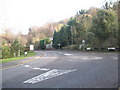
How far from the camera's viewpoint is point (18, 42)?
4091 cm

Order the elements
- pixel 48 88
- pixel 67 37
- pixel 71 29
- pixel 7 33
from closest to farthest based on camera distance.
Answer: pixel 48 88, pixel 7 33, pixel 71 29, pixel 67 37

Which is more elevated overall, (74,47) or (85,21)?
(85,21)

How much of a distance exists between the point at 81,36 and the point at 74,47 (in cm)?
500

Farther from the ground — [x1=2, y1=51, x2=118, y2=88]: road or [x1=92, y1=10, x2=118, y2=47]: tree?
[x1=92, y1=10, x2=118, y2=47]: tree

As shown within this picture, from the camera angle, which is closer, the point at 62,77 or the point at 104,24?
the point at 62,77

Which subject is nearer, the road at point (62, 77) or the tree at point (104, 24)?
the road at point (62, 77)

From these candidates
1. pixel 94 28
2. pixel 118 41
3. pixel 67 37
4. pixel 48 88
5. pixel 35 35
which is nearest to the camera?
pixel 48 88

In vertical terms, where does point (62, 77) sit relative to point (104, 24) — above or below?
below

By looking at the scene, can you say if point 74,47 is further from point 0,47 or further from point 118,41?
point 0,47

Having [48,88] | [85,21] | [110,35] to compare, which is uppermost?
[85,21]

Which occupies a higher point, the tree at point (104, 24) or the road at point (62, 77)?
the tree at point (104, 24)

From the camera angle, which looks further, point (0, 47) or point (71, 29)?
point (71, 29)

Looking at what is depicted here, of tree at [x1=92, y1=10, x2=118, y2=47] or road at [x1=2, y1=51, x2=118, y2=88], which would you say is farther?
tree at [x1=92, y1=10, x2=118, y2=47]

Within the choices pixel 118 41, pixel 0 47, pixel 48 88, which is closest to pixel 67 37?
pixel 118 41
